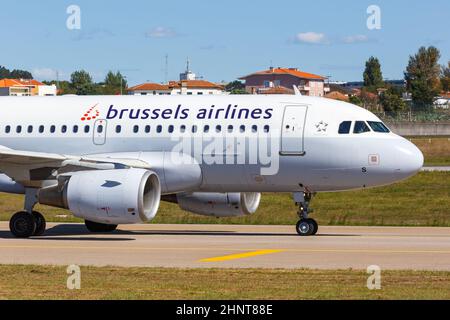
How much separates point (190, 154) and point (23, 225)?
5155 mm

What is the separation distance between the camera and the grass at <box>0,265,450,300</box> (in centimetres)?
1917

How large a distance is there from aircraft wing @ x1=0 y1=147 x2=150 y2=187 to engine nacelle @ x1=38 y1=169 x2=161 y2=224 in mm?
838

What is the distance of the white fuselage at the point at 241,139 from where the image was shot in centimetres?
3098

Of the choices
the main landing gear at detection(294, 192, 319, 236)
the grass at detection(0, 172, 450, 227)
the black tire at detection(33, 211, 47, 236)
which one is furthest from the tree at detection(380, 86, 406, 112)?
the black tire at detection(33, 211, 47, 236)

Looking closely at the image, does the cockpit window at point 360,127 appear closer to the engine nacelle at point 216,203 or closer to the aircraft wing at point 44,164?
the engine nacelle at point 216,203

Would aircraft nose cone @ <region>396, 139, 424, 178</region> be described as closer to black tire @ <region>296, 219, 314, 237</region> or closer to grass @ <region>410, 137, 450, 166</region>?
black tire @ <region>296, 219, 314, 237</region>

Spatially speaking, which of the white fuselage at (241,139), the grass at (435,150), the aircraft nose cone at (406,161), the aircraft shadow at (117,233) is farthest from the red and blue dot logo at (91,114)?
the grass at (435,150)

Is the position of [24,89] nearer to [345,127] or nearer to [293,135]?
[293,135]

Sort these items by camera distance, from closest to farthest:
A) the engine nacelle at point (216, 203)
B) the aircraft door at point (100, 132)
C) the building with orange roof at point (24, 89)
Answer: the aircraft door at point (100, 132), the engine nacelle at point (216, 203), the building with orange roof at point (24, 89)

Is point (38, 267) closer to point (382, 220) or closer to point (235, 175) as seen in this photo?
point (235, 175)

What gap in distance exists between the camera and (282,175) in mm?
31516

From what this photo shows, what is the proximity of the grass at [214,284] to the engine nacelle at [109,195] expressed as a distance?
20.5 feet

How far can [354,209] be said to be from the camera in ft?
148

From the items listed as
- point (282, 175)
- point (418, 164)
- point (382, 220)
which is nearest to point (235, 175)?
point (282, 175)
